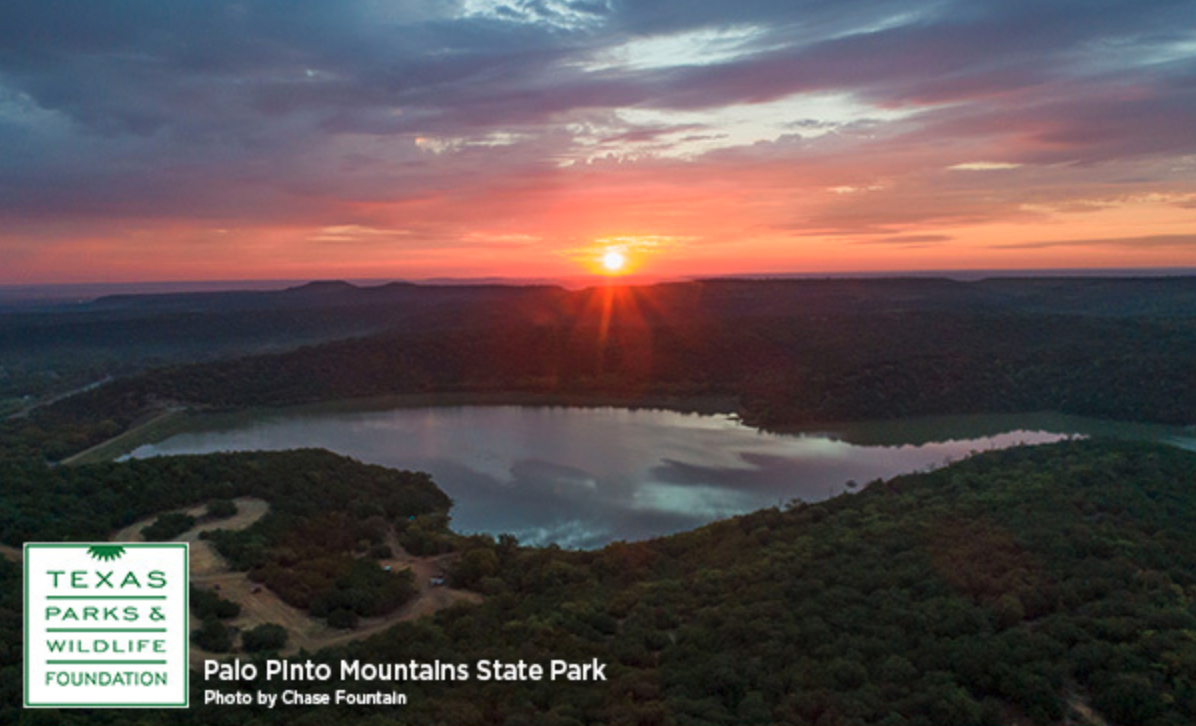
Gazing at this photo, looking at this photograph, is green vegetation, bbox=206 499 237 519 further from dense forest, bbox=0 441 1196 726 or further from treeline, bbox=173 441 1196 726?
treeline, bbox=173 441 1196 726

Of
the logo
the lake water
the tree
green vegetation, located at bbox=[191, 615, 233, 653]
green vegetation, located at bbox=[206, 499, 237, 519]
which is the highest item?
the logo

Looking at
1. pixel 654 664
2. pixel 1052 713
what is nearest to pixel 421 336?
pixel 654 664

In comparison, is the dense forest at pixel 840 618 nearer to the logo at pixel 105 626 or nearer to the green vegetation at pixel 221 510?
the logo at pixel 105 626

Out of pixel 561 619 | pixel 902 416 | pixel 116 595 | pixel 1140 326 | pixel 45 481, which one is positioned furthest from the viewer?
pixel 1140 326

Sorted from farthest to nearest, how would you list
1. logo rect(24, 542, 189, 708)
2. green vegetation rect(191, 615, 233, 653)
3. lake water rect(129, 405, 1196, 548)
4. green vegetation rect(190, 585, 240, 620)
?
1. lake water rect(129, 405, 1196, 548)
2. green vegetation rect(190, 585, 240, 620)
3. green vegetation rect(191, 615, 233, 653)
4. logo rect(24, 542, 189, 708)

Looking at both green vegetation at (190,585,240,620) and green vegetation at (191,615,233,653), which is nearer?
green vegetation at (191,615,233,653)

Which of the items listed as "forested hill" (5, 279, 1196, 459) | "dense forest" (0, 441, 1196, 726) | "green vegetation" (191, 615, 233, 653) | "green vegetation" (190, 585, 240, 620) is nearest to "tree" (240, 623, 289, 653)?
"green vegetation" (191, 615, 233, 653)

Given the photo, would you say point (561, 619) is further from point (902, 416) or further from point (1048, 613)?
point (902, 416)

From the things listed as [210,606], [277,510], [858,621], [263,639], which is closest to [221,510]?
[277,510]
